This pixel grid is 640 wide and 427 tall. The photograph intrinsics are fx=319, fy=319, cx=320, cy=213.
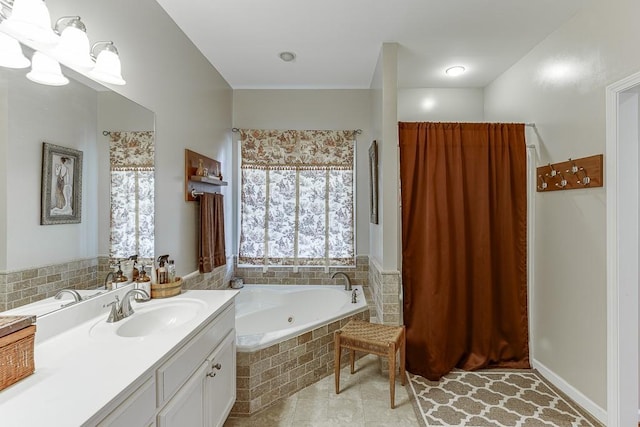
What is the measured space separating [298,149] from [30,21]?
2472mm

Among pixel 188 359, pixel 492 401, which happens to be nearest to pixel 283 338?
pixel 188 359

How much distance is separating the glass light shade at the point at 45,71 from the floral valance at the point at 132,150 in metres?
0.33

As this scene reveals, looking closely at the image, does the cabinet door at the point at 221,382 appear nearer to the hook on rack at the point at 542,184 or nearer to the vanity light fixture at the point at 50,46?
the vanity light fixture at the point at 50,46

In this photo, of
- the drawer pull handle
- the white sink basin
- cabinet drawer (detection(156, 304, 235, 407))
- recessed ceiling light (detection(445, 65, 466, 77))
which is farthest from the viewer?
recessed ceiling light (detection(445, 65, 466, 77))

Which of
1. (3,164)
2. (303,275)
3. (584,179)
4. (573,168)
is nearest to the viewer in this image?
(3,164)

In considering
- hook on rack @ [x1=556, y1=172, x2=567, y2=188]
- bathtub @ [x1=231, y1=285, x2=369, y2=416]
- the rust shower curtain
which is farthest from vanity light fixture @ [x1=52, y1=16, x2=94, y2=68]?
hook on rack @ [x1=556, y1=172, x2=567, y2=188]

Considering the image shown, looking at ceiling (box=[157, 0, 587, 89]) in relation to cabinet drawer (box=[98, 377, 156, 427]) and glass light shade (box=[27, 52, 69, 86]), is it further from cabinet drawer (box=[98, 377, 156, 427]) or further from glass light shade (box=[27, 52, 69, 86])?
cabinet drawer (box=[98, 377, 156, 427])

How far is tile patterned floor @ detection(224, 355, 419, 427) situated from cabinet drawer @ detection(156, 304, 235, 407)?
712 millimetres

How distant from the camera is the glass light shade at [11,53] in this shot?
110cm

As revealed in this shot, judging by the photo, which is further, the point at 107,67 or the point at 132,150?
the point at 132,150

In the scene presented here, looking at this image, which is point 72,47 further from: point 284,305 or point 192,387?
point 284,305

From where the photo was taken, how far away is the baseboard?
1961mm

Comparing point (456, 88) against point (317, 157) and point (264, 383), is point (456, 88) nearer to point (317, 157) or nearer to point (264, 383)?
point (317, 157)

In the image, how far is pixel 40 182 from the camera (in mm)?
1225
